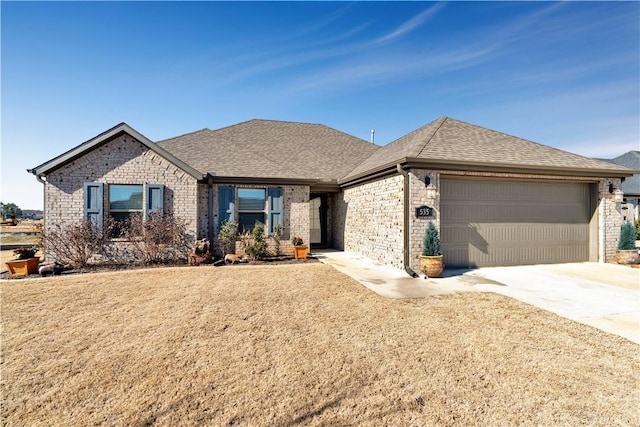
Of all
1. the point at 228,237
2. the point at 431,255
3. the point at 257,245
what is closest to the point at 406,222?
the point at 431,255

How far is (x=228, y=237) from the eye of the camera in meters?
10.5

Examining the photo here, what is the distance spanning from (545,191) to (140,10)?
13771 millimetres

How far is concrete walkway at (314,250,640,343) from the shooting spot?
16.3ft

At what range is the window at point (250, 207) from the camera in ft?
36.7

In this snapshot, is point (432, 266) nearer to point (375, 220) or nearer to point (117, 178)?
point (375, 220)

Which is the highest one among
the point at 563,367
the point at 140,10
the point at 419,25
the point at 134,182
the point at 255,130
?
the point at 419,25

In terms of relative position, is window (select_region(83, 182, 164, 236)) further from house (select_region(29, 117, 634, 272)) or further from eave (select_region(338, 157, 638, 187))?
eave (select_region(338, 157, 638, 187))

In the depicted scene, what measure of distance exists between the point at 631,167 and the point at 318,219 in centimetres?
2522

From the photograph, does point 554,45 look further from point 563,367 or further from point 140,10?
point 140,10

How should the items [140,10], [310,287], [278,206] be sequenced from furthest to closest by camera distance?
[278,206] → [140,10] → [310,287]

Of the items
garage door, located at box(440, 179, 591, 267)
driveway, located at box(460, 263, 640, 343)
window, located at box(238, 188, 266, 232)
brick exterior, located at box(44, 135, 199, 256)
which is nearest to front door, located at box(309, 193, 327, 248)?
window, located at box(238, 188, 266, 232)

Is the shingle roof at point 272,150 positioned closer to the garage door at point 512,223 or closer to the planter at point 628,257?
the garage door at point 512,223

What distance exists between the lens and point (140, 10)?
8008mm

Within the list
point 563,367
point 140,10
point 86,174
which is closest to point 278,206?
point 86,174
